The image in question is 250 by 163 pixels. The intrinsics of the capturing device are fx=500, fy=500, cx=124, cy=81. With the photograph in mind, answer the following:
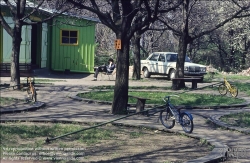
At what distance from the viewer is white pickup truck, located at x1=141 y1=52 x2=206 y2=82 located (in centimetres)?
2821

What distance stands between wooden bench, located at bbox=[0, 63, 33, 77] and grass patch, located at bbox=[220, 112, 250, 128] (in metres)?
13.8

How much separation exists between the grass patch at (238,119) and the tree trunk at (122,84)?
267 centimetres

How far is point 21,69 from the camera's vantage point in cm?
2578

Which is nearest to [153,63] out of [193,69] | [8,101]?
[193,69]

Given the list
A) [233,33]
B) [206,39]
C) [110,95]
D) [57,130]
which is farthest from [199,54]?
[57,130]

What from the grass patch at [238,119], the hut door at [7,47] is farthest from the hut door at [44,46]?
the grass patch at [238,119]

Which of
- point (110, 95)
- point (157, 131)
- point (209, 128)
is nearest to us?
point (157, 131)

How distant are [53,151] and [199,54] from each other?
41.5m

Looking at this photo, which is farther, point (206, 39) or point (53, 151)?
point (206, 39)

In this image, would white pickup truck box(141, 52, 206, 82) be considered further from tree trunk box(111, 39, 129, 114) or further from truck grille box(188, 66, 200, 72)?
tree trunk box(111, 39, 129, 114)

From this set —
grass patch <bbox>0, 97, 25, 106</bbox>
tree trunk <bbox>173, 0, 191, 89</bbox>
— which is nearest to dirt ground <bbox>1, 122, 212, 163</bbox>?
grass patch <bbox>0, 97, 25, 106</bbox>

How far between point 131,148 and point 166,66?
20.4m

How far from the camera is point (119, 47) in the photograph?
44.4ft

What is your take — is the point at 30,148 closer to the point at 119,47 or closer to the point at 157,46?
the point at 119,47
